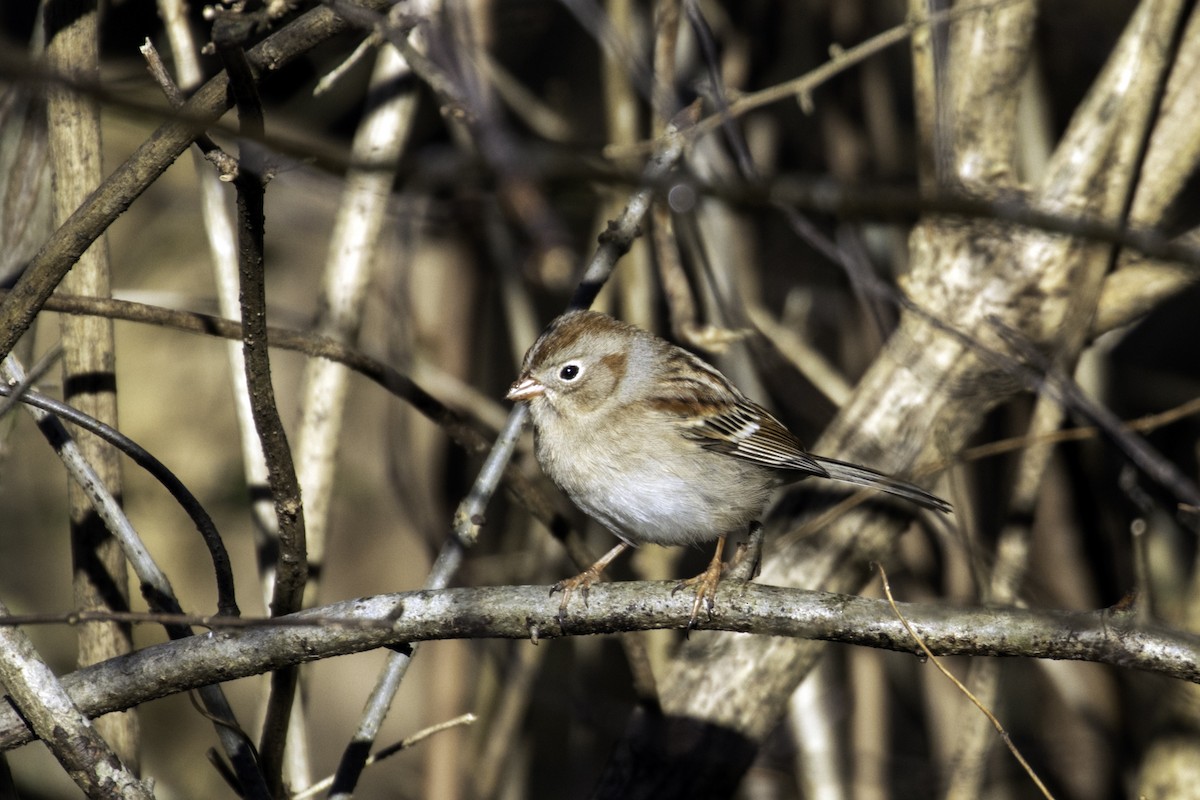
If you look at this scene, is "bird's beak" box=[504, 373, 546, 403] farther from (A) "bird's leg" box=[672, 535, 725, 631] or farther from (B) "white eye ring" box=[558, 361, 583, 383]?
(A) "bird's leg" box=[672, 535, 725, 631]

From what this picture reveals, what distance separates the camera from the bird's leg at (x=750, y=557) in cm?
296

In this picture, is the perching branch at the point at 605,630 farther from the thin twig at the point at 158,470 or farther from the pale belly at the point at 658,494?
the pale belly at the point at 658,494

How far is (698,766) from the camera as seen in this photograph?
3.17 metres

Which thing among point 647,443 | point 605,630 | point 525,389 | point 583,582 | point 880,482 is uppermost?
point 525,389

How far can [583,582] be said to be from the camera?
2695 millimetres

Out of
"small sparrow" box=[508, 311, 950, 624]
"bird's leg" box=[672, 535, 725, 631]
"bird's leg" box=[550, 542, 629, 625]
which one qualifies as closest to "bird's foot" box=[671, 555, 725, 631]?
"bird's leg" box=[672, 535, 725, 631]

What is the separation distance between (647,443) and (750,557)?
47 cm

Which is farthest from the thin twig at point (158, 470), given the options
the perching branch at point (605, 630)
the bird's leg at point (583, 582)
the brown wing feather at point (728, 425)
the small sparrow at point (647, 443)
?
the brown wing feather at point (728, 425)

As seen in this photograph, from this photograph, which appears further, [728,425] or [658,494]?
[728,425]

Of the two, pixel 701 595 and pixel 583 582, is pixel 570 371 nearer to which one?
pixel 583 582

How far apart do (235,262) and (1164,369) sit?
4.22 meters

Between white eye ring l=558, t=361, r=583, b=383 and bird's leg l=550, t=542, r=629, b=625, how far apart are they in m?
0.52

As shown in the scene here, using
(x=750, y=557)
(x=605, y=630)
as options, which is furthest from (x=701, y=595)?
(x=750, y=557)

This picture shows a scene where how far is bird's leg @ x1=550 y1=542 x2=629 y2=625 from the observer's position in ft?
6.94
